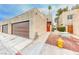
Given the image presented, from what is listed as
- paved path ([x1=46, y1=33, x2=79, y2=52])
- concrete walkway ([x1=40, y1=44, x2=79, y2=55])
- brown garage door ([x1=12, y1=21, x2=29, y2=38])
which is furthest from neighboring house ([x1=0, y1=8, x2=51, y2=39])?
concrete walkway ([x1=40, y1=44, x2=79, y2=55])

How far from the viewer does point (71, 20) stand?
2.00m

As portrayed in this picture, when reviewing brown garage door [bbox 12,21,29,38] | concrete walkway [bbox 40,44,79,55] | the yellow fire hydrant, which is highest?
brown garage door [bbox 12,21,29,38]

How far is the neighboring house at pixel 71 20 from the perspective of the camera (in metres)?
1.96

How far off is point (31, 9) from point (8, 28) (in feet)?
1.52

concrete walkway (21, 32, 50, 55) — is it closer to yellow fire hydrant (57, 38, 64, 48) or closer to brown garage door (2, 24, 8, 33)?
yellow fire hydrant (57, 38, 64, 48)

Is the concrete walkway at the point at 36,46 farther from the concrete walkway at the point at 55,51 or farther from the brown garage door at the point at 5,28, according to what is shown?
the brown garage door at the point at 5,28

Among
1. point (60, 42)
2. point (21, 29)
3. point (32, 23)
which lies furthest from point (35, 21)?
point (60, 42)

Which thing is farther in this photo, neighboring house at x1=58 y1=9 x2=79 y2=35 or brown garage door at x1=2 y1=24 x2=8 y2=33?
brown garage door at x1=2 y1=24 x2=8 y2=33

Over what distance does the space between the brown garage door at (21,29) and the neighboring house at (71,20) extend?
475 millimetres

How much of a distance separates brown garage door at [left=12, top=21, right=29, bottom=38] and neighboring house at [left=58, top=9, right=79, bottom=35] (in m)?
0.47

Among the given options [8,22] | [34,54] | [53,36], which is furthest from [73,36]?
[8,22]

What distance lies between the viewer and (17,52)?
1988mm

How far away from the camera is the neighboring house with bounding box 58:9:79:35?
1961 millimetres
